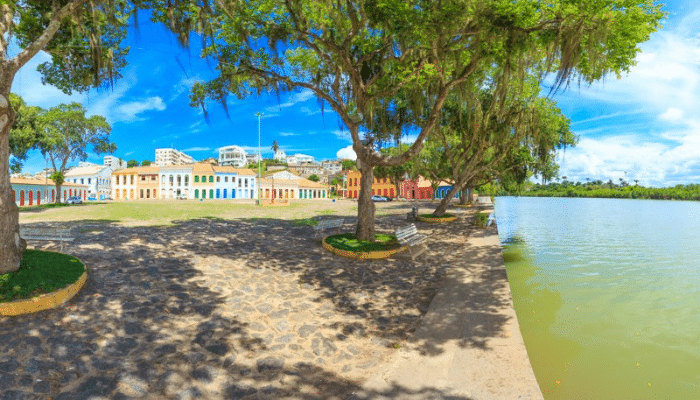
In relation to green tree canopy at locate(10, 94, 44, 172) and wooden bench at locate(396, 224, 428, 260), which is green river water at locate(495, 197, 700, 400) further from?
green tree canopy at locate(10, 94, 44, 172)

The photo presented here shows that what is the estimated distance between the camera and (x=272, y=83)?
1105 centimetres

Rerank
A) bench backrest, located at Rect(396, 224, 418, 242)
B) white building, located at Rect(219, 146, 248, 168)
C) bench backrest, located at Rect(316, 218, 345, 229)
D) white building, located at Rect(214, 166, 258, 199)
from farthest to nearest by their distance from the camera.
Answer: white building, located at Rect(219, 146, 248, 168)
white building, located at Rect(214, 166, 258, 199)
bench backrest, located at Rect(316, 218, 345, 229)
bench backrest, located at Rect(396, 224, 418, 242)

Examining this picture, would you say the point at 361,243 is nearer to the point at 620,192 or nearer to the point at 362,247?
the point at 362,247

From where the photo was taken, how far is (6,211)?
18.7 feet

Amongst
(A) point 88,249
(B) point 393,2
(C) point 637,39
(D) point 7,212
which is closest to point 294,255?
(A) point 88,249

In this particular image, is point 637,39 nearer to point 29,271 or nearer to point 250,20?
point 250,20

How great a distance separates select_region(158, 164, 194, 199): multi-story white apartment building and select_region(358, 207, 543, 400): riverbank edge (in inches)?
2440

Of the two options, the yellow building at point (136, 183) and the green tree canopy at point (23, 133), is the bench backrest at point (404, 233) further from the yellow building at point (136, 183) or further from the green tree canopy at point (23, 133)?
the yellow building at point (136, 183)

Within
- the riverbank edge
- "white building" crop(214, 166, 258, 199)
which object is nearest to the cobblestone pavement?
the riverbank edge

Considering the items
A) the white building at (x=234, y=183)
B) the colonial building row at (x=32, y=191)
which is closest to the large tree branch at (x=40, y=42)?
the colonial building row at (x=32, y=191)

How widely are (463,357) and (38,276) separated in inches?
239

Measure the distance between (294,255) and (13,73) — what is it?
6.35 meters

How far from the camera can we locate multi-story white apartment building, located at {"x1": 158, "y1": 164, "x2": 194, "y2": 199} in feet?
201

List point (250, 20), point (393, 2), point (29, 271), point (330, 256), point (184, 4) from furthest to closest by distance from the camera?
point (330, 256), point (250, 20), point (184, 4), point (393, 2), point (29, 271)
